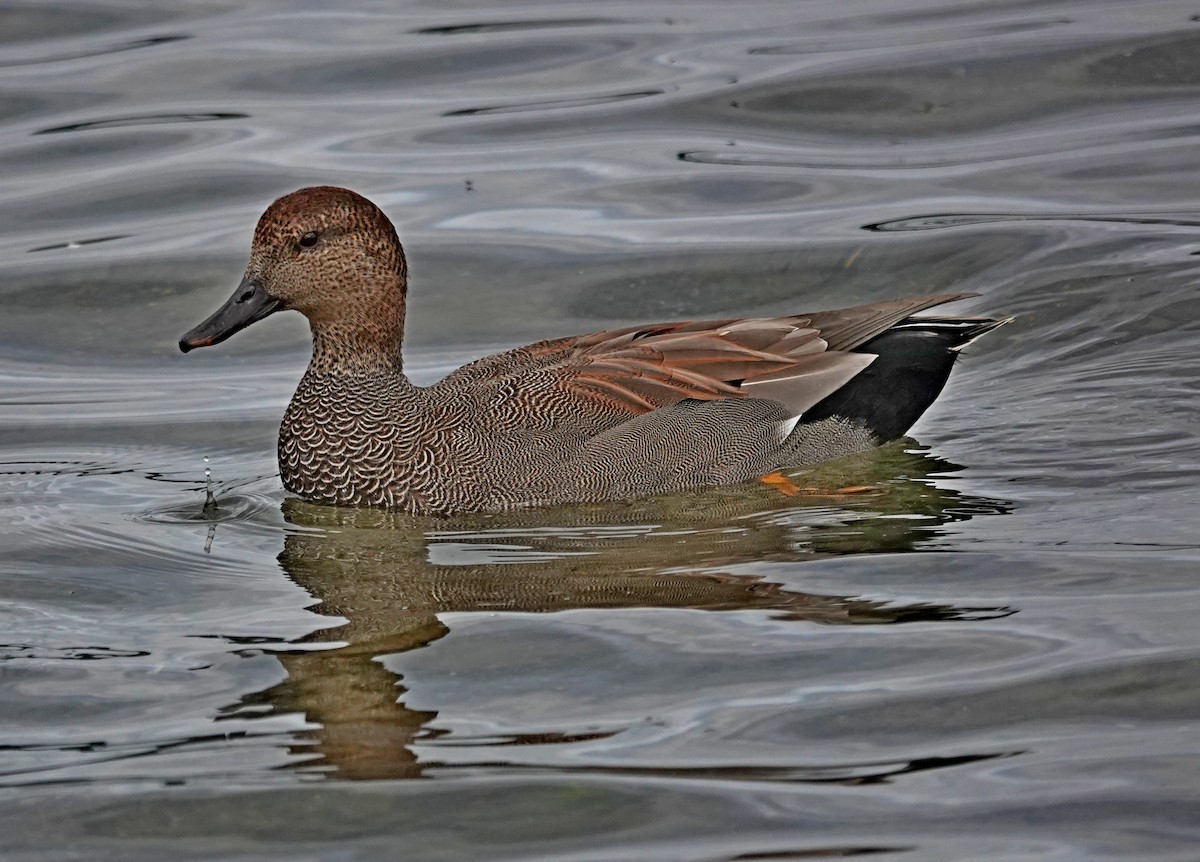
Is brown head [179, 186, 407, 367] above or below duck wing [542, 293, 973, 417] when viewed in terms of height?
above

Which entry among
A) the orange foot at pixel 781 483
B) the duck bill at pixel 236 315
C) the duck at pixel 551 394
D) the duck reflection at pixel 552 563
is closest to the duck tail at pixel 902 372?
the duck at pixel 551 394

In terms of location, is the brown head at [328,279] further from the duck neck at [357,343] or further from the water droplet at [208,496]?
the water droplet at [208,496]

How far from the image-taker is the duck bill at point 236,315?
302 inches

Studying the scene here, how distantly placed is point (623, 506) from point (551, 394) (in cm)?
55

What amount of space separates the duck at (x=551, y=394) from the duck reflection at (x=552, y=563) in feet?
0.39

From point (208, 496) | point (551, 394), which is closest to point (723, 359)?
point (551, 394)

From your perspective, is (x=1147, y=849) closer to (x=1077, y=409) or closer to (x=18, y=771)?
(x=18, y=771)

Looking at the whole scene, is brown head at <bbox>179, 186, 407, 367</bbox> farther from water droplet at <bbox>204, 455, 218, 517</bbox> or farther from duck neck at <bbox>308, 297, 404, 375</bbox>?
water droplet at <bbox>204, 455, 218, 517</bbox>

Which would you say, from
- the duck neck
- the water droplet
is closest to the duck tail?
the duck neck

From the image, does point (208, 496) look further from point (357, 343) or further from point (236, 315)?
point (357, 343)

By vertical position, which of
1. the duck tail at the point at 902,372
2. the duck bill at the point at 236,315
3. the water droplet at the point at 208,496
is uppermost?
the duck bill at the point at 236,315

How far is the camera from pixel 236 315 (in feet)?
25.3

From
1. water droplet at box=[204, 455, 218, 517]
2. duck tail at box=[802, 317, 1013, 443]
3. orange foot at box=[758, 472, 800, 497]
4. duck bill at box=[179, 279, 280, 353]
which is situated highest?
duck bill at box=[179, 279, 280, 353]

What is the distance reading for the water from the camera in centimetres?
478
